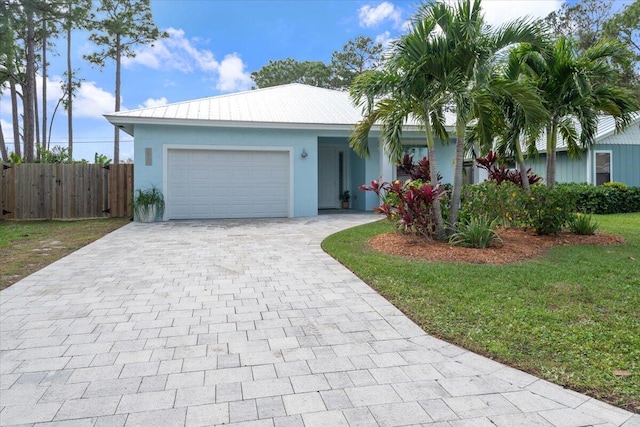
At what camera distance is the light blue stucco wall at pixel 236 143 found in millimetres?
11969

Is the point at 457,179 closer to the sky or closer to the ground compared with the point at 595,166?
closer to the ground

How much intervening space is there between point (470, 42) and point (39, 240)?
29.7ft

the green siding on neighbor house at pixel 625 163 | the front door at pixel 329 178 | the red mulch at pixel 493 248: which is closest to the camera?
the red mulch at pixel 493 248

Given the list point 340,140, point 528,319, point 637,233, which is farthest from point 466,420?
point 340,140

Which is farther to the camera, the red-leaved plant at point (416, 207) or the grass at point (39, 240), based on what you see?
the red-leaved plant at point (416, 207)

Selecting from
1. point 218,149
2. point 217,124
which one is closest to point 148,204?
point 218,149

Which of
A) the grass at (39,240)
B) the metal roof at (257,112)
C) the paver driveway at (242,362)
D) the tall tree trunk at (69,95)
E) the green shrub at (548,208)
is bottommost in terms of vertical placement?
the paver driveway at (242,362)

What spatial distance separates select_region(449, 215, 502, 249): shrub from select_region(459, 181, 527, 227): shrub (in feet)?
2.18

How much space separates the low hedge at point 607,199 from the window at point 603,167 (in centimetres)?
193

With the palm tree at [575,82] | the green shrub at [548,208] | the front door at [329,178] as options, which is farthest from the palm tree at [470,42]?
the front door at [329,178]

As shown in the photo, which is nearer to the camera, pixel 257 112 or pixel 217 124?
pixel 217 124

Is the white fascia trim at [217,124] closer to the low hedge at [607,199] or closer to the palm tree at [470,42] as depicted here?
the palm tree at [470,42]

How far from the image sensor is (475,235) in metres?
7.01

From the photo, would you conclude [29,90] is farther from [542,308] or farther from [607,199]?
[607,199]
